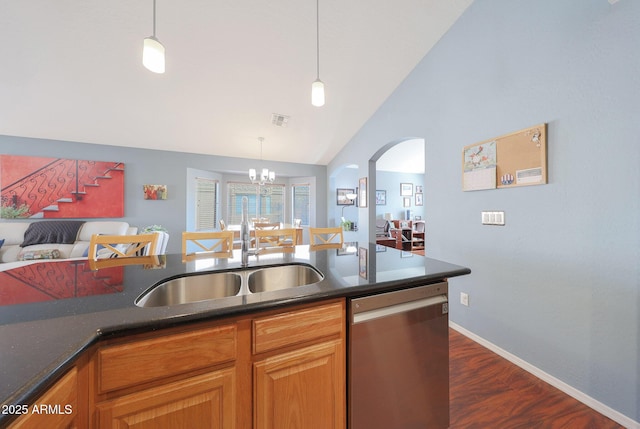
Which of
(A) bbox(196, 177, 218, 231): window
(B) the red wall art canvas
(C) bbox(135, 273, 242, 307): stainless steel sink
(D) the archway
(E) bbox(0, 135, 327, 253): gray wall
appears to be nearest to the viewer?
(C) bbox(135, 273, 242, 307): stainless steel sink

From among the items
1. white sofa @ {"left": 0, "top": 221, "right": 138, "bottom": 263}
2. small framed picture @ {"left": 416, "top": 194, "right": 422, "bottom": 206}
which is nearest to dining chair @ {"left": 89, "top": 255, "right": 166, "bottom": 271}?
white sofa @ {"left": 0, "top": 221, "right": 138, "bottom": 263}

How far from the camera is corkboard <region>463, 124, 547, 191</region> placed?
1710mm

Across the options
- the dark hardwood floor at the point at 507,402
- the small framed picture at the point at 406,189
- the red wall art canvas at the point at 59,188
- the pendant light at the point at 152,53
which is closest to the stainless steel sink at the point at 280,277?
the dark hardwood floor at the point at 507,402

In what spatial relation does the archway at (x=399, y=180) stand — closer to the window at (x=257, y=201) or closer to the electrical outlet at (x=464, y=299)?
the window at (x=257, y=201)

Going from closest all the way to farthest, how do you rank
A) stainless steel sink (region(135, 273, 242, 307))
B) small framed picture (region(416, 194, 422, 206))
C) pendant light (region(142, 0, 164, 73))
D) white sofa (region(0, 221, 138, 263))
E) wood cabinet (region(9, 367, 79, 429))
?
wood cabinet (region(9, 367, 79, 429))
stainless steel sink (region(135, 273, 242, 307))
pendant light (region(142, 0, 164, 73))
white sofa (region(0, 221, 138, 263))
small framed picture (region(416, 194, 422, 206))

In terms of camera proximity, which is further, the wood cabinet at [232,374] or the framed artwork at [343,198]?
the framed artwork at [343,198]

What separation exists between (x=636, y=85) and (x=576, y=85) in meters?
0.28

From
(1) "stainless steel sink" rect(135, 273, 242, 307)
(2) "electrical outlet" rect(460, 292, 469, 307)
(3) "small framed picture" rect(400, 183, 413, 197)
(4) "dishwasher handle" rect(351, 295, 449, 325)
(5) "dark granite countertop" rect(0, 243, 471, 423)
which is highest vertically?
(3) "small framed picture" rect(400, 183, 413, 197)

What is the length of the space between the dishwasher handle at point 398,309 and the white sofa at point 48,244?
11.9ft

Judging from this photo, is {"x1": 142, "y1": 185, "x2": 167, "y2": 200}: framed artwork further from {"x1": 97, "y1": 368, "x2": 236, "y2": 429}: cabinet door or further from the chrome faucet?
{"x1": 97, "y1": 368, "x2": 236, "y2": 429}: cabinet door

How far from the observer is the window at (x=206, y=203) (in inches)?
205

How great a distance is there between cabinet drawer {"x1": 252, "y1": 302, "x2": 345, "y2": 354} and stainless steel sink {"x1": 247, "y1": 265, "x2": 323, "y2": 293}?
1.07 ft

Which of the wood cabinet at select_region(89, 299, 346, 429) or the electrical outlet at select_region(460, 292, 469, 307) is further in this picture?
the electrical outlet at select_region(460, 292, 469, 307)

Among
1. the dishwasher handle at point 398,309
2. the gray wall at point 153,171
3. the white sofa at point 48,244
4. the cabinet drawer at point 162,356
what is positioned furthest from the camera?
the gray wall at point 153,171
